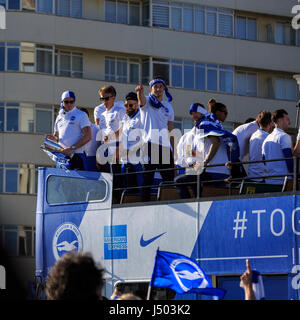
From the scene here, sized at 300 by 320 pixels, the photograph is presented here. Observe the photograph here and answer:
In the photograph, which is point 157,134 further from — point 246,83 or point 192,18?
point 246,83

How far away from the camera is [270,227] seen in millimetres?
11109

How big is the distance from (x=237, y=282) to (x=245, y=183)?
1.28m

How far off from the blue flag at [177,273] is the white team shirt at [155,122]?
402 centimetres

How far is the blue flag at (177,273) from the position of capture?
29.8 ft

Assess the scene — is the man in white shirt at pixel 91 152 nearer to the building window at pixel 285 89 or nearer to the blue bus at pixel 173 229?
the blue bus at pixel 173 229

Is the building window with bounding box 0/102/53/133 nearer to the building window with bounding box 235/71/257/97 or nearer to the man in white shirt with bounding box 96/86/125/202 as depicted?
the building window with bounding box 235/71/257/97

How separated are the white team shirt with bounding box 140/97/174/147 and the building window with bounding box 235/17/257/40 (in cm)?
2688

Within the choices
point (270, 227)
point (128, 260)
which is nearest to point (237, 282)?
point (270, 227)

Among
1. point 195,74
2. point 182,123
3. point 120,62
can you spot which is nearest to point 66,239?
point 182,123

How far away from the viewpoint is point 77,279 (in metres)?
5.30

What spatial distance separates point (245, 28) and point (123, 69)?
5.85 meters

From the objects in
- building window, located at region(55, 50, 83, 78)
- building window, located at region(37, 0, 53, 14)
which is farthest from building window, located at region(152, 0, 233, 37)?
building window, located at region(37, 0, 53, 14)

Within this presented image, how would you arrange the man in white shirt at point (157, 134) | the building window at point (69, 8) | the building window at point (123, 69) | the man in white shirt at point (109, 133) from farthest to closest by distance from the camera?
1. the building window at point (123, 69)
2. the building window at point (69, 8)
3. the man in white shirt at point (109, 133)
4. the man in white shirt at point (157, 134)

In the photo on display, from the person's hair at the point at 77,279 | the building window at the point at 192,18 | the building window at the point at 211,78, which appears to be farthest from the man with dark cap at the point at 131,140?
the building window at the point at 211,78
